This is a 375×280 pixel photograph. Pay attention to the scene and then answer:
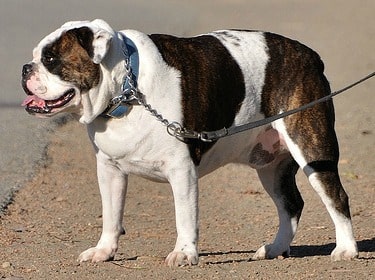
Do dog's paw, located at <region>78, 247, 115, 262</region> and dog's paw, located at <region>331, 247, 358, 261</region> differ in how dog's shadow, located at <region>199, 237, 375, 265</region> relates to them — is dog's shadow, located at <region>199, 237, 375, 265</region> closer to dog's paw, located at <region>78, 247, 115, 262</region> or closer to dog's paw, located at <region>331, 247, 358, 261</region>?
dog's paw, located at <region>331, 247, 358, 261</region>

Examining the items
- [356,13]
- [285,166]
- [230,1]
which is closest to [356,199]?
[285,166]

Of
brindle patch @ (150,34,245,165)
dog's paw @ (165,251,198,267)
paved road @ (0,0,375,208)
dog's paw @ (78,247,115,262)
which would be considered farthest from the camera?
paved road @ (0,0,375,208)

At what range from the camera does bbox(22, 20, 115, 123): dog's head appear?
837cm

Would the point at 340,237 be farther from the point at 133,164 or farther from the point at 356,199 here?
the point at 356,199

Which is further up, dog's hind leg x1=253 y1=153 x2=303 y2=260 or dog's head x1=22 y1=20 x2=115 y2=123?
dog's head x1=22 y1=20 x2=115 y2=123

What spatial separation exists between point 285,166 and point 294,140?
2.19ft

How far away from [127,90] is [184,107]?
1.30ft

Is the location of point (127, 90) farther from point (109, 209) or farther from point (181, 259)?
point (181, 259)

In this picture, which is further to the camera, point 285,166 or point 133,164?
point 285,166

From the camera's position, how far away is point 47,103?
8.42 meters

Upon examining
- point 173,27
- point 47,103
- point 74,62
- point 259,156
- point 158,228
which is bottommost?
point 173,27

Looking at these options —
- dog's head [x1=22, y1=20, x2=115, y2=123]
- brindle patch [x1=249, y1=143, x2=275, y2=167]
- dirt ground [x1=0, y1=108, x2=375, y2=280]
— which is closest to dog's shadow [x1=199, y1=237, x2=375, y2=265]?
dirt ground [x1=0, y1=108, x2=375, y2=280]

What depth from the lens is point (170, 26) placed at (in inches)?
1076

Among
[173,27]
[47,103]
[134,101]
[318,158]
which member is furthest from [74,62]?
[173,27]
